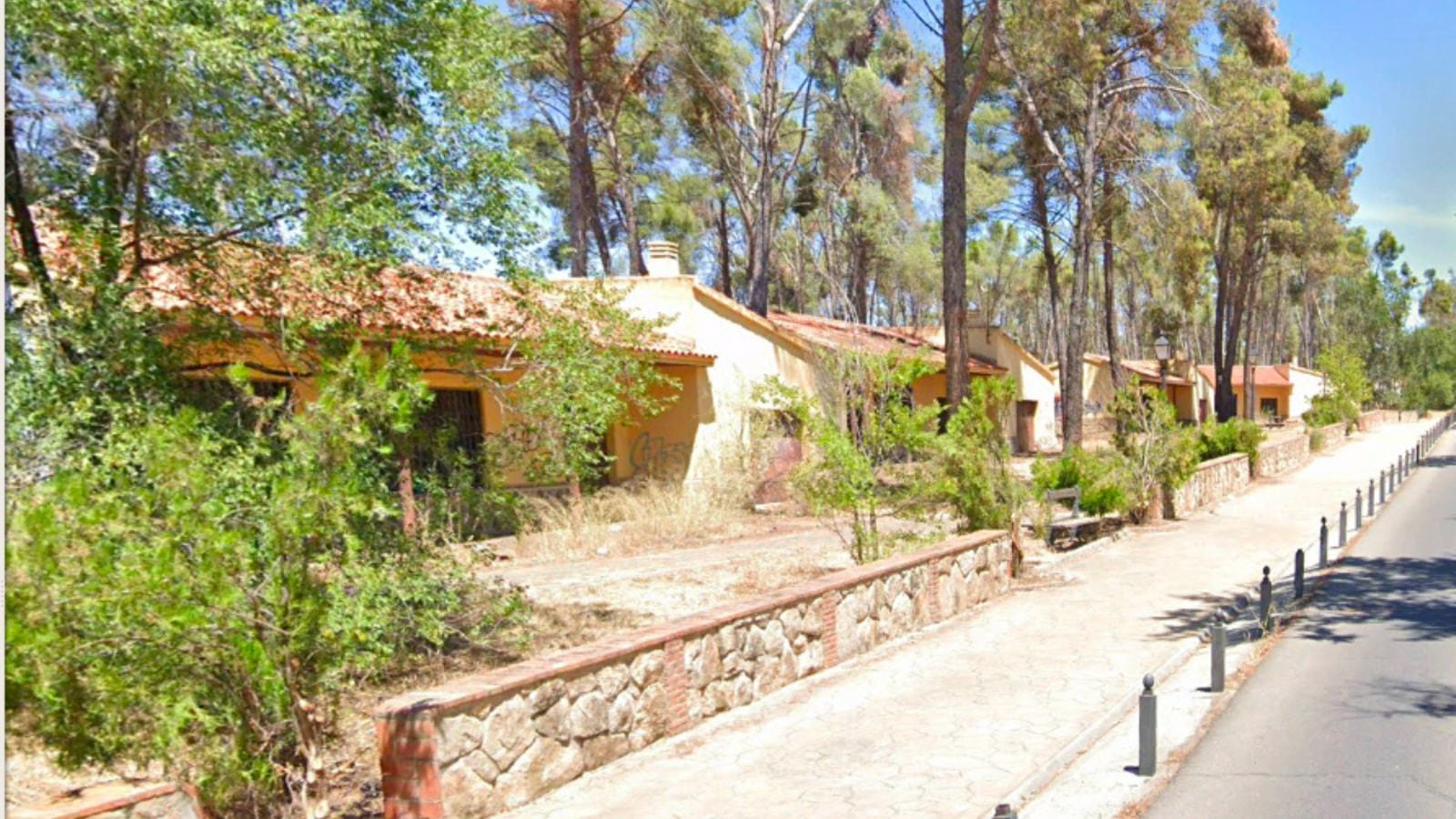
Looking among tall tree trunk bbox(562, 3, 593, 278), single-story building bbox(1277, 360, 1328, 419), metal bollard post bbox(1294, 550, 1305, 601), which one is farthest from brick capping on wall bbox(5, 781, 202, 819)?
single-story building bbox(1277, 360, 1328, 419)

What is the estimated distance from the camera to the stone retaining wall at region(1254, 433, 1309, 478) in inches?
1083

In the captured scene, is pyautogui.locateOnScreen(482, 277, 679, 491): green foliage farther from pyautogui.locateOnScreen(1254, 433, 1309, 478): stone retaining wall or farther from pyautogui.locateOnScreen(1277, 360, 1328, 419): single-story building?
pyautogui.locateOnScreen(1277, 360, 1328, 419): single-story building

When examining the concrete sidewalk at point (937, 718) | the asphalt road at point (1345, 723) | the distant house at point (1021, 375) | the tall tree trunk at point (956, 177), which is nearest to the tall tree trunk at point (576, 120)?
the tall tree trunk at point (956, 177)

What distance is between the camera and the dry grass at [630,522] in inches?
594

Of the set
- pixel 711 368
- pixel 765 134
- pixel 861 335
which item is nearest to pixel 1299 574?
pixel 711 368

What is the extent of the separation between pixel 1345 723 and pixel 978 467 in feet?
18.7

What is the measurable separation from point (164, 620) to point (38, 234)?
4069 millimetres

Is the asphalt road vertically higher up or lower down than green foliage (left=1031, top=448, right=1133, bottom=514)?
lower down

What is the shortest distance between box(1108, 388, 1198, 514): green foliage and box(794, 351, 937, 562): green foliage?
7.35 meters

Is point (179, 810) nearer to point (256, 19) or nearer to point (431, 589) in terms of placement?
point (431, 589)

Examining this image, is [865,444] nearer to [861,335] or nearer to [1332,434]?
[861,335]

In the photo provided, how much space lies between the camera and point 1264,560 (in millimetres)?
14375

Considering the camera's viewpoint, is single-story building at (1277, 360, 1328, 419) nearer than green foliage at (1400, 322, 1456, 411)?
Yes

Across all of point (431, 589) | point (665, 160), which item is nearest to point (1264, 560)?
point (431, 589)
